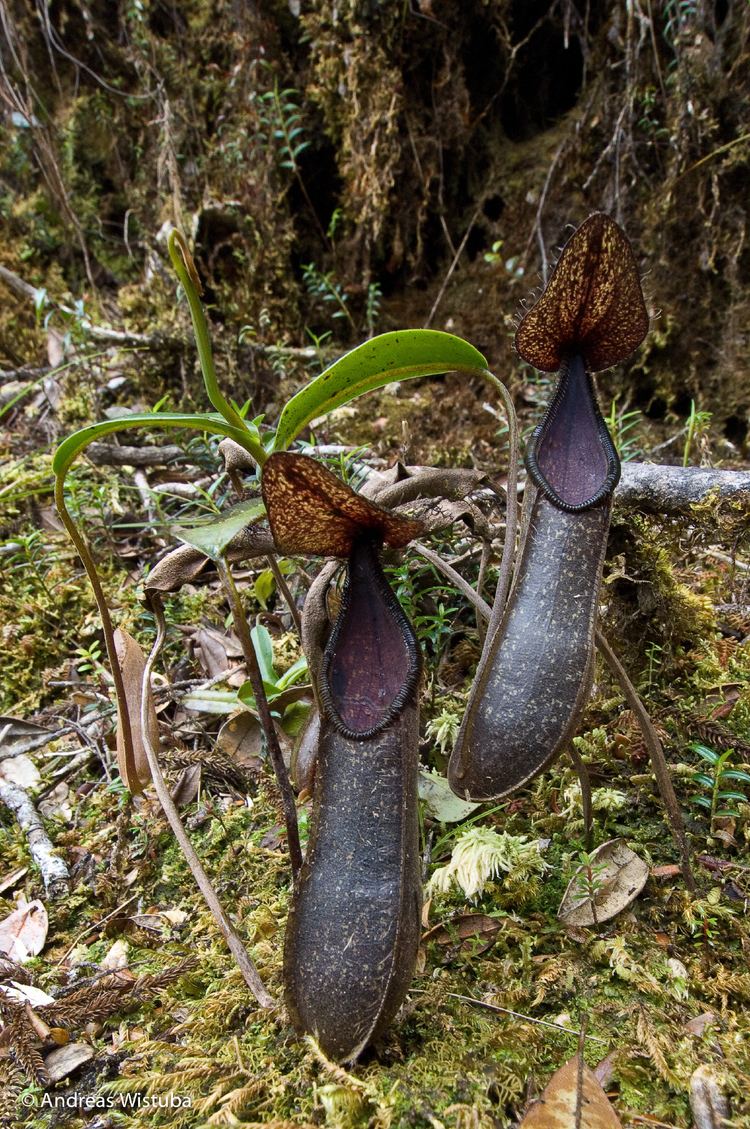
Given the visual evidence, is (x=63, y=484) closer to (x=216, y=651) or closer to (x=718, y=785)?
Answer: (x=216, y=651)

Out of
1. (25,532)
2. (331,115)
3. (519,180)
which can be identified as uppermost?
(331,115)

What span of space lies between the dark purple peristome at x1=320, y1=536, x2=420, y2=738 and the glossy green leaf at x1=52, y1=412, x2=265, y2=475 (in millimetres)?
297

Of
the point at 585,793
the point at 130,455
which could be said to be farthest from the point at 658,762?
the point at 130,455

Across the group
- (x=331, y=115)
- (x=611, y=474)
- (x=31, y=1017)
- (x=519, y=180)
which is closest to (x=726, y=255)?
(x=519, y=180)

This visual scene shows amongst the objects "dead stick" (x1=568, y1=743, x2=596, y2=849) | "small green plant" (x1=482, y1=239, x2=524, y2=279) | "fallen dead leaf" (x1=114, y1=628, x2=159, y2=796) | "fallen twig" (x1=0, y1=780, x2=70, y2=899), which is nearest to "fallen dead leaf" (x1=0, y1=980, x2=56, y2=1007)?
"fallen twig" (x1=0, y1=780, x2=70, y2=899)

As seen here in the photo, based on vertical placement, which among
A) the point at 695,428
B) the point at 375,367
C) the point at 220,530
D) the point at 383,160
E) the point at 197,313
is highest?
the point at 383,160

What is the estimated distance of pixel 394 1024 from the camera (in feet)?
4.21

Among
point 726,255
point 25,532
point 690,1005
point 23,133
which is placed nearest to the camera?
point 690,1005

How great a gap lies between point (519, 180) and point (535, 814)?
126 inches

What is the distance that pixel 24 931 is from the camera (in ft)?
5.64

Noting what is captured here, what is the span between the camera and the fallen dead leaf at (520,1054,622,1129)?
1097 mm

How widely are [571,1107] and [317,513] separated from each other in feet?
3.39

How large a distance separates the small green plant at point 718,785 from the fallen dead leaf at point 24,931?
1.59 m

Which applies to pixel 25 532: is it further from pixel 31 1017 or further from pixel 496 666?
pixel 496 666
